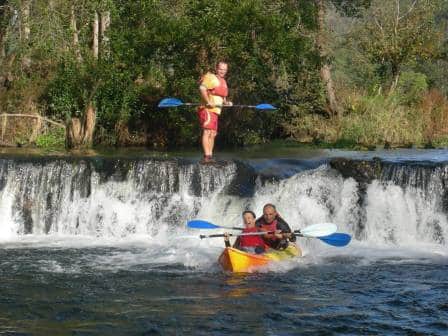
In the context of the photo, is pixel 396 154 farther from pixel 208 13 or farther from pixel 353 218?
pixel 208 13

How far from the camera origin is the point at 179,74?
18.2 meters

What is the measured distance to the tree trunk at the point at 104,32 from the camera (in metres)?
18.2

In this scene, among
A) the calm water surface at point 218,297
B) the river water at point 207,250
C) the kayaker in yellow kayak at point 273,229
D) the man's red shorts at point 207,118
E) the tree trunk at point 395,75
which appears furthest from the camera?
the tree trunk at point 395,75

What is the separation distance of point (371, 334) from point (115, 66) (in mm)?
12071

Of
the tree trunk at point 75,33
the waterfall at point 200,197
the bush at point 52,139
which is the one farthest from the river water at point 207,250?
the tree trunk at point 75,33

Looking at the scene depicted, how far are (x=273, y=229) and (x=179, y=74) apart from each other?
9.14 metres

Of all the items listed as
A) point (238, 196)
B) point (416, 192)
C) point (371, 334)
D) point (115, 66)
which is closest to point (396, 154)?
point (416, 192)

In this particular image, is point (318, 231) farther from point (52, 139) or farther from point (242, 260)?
point (52, 139)

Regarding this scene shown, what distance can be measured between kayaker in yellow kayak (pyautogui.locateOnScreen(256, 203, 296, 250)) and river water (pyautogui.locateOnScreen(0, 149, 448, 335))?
280 millimetres

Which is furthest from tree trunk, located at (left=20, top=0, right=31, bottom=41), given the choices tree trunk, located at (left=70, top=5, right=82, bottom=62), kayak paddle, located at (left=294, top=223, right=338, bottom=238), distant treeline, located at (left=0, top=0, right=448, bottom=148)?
kayak paddle, located at (left=294, top=223, right=338, bottom=238)

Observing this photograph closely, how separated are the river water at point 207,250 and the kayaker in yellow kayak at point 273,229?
28 cm

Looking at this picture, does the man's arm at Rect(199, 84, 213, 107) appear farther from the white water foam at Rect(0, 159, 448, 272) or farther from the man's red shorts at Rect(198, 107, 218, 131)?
the white water foam at Rect(0, 159, 448, 272)

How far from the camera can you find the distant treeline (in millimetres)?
17688

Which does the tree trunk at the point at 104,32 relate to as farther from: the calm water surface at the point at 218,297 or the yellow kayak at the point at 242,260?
the yellow kayak at the point at 242,260
